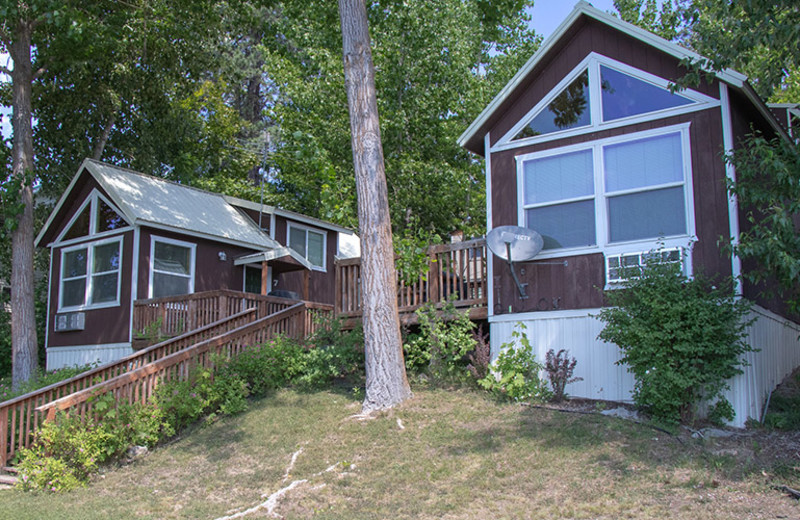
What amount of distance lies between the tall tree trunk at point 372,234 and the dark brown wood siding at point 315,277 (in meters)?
8.43

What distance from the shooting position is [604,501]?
5.99m

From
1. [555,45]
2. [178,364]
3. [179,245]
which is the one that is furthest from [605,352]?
[179,245]

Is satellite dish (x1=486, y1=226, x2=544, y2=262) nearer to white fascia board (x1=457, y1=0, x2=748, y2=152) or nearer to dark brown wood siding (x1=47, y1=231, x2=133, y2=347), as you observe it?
white fascia board (x1=457, y1=0, x2=748, y2=152)

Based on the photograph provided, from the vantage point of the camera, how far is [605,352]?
9195mm

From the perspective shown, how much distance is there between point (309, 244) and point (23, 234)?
728cm

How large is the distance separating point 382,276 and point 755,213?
17.3 ft

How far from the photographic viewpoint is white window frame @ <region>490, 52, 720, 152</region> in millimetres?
9109

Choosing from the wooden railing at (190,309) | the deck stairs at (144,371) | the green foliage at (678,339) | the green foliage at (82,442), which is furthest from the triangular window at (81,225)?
the green foliage at (678,339)

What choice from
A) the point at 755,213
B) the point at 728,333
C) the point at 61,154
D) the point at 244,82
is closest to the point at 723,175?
the point at 755,213

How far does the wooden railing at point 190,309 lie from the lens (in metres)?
12.9

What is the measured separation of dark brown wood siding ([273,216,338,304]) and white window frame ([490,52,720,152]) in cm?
916

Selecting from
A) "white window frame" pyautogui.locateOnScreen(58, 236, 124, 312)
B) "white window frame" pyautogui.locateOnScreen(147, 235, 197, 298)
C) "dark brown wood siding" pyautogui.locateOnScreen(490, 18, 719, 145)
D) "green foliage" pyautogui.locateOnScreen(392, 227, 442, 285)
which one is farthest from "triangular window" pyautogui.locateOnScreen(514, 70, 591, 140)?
"white window frame" pyautogui.locateOnScreen(58, 236, 124, 312)

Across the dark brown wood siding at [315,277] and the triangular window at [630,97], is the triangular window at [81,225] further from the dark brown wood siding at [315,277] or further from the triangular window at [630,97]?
the triangular window at [630,97]

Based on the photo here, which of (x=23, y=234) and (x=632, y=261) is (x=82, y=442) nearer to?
(x=632, y=261)
